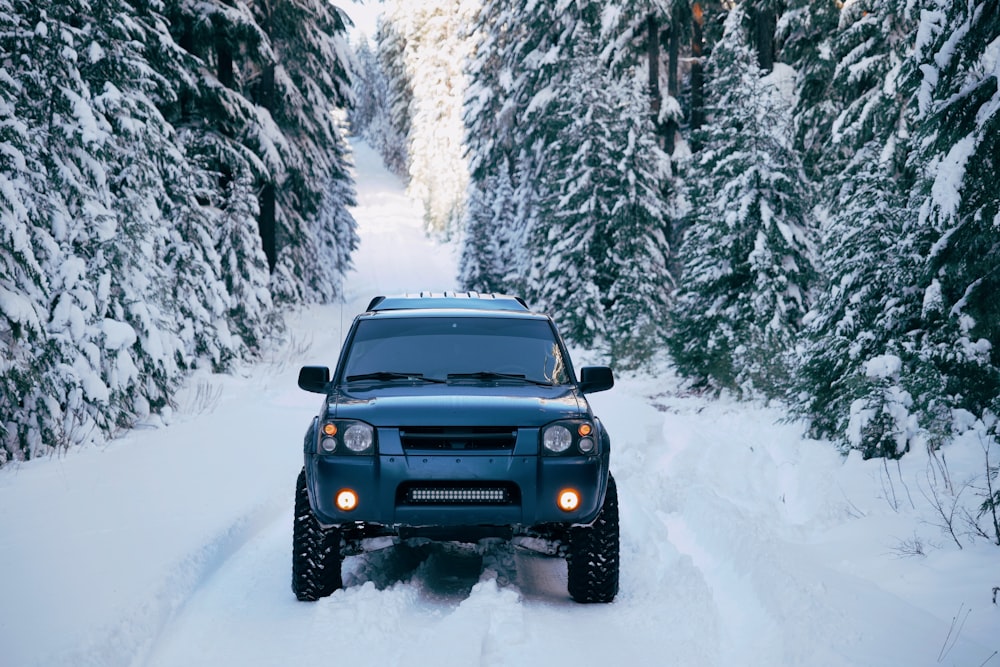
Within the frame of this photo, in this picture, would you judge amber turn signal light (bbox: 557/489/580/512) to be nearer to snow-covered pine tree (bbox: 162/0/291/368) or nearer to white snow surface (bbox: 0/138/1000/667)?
white snow surface (bbox: 0/138/1000/667)

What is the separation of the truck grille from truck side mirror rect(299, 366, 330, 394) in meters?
1.19

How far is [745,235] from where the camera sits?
55.5ft

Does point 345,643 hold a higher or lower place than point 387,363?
lower

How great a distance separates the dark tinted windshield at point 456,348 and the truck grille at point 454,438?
1048 mm

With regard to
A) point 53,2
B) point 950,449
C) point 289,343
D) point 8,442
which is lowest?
point 289,343

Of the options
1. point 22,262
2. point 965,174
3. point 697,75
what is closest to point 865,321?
point 965,174

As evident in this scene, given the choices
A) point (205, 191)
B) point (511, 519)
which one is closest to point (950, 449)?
point (511, 519)

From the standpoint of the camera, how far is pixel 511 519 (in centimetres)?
542

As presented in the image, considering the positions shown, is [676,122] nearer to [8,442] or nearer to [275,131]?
[275,131]

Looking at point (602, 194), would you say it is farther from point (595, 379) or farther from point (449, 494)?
point (449, 494)

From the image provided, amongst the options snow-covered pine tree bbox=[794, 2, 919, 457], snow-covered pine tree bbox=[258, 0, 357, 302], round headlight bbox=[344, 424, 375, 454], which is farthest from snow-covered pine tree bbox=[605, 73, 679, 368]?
round headlight bbox=[344, 424, 375, 454]

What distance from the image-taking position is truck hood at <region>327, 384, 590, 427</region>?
17.9ft

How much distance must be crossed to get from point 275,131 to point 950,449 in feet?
58.0

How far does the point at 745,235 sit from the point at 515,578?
12056mm
